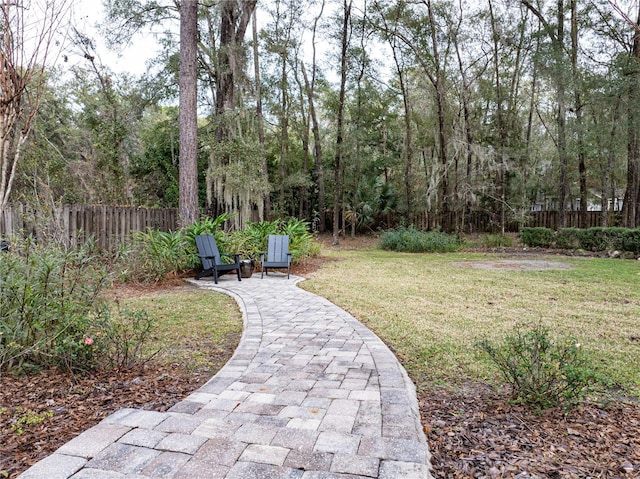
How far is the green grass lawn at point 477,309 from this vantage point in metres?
2.93

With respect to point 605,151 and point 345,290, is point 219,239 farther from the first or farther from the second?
point 605,151

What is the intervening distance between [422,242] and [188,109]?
8265 millimetres

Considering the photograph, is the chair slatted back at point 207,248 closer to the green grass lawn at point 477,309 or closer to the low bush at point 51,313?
the green grass lawn at point 477,309

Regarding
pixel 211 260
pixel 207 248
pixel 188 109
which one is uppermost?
pixel 188 109

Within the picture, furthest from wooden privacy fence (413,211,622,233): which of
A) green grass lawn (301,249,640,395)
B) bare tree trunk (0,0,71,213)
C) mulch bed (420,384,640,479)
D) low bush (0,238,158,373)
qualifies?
bare tree trunk (0,0,71,213)

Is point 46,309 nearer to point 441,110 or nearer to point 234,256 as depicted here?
point 234,256

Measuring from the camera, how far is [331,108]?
17.5m

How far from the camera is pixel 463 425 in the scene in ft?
6.57

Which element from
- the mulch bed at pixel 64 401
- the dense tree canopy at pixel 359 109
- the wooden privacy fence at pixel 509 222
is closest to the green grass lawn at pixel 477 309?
the mulch bed at pixel 64 401

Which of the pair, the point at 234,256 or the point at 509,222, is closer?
the point at 234,256

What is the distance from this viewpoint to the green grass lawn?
2932mm

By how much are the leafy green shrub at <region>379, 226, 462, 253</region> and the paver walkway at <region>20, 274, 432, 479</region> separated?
33.9 ft

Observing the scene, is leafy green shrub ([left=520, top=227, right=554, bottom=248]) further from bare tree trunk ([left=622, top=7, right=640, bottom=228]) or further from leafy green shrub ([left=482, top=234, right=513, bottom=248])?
bare tree trunk ([left=622, top=7, right=640, bottom=228])

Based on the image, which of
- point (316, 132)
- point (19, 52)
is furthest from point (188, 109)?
point (316, 132)
